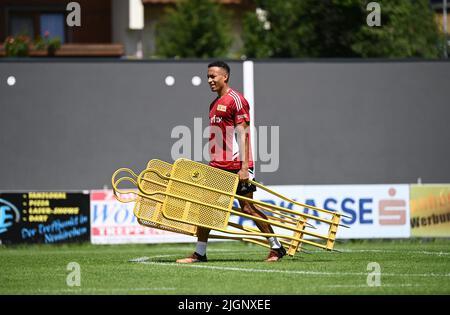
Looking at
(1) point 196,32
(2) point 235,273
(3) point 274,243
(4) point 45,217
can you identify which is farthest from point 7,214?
(1) point 196,32

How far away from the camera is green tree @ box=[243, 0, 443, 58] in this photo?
102 feet

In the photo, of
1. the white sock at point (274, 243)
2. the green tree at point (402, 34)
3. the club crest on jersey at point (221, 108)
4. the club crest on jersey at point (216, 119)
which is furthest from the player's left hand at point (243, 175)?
the green tree at point (402, 34)

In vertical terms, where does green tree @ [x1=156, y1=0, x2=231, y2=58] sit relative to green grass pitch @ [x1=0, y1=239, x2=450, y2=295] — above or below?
above

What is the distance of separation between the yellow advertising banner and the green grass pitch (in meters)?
3.15

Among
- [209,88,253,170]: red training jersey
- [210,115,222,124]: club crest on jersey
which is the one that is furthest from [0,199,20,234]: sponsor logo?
[210,115,222,124]: club crest on jersey

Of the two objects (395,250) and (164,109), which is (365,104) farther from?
(395,250)

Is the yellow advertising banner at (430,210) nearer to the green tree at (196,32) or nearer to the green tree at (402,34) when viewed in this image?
the green tree at (402,34)

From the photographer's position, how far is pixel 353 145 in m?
23.2

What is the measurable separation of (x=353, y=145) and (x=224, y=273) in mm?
11150

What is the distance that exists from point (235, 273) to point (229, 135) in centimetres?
182

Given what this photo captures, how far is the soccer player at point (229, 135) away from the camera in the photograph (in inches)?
524

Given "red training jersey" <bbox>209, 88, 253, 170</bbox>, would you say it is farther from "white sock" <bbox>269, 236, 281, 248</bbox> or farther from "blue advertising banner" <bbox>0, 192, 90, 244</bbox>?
"blue advertising banner" <bbox>0, 192, 90, 244</bbox>

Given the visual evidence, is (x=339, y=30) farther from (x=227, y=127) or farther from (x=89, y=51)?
(x=227, y=127)
